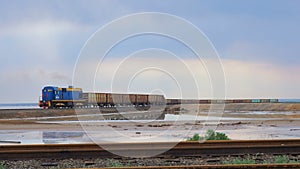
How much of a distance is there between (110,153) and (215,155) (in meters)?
3.10

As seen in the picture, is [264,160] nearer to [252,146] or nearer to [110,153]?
[252,146]

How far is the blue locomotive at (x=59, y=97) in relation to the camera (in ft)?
177

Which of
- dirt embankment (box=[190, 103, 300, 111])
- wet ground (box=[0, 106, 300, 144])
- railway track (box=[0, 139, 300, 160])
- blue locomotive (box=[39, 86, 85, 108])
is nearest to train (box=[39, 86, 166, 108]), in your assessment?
blue locomotive (box=[39, 86, 85, 108])

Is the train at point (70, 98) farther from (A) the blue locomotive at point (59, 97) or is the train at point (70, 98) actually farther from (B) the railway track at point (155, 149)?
(B) the railway track at point (155, 149)

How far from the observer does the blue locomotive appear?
54.1 meters

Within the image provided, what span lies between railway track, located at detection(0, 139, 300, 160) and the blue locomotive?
40881 millimetres

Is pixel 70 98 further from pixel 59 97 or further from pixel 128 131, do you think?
pixel 128 131

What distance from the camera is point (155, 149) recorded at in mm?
12914

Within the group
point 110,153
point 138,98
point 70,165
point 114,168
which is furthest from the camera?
point 138,98

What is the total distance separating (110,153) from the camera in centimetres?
1276

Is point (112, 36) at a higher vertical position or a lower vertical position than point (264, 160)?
higher

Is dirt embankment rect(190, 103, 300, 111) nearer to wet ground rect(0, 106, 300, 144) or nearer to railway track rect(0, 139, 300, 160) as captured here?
wet ground rect(0, 106, 300, 144)

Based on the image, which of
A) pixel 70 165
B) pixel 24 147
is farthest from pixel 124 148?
pixel 24 147

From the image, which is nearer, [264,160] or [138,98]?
[264,160]
